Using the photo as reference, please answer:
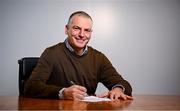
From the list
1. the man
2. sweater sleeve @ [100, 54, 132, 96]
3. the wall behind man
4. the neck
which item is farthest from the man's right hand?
the wall behind man

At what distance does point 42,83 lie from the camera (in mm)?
1967

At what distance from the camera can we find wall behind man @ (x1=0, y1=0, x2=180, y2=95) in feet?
13.0

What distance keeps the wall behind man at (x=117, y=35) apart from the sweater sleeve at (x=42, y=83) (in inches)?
70.1

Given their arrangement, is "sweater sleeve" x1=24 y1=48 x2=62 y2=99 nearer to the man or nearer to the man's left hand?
the man

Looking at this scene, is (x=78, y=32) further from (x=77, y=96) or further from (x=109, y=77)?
(x=77, y=96)

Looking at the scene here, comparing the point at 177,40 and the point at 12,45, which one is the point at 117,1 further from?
the point at 12,45

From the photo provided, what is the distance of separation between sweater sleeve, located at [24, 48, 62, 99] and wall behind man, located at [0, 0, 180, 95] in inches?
70.1

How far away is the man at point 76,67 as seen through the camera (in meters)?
2.12

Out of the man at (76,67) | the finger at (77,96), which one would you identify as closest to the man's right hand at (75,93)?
the finger at (77,96)

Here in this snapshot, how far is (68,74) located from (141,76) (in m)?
2.00

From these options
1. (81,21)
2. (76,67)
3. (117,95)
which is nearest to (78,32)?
(81,21)

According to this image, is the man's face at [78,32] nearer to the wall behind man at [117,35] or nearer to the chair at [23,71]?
the chair at [23,71]

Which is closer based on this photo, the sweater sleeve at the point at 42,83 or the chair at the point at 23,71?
the sweater sleeve at the point at 42,83

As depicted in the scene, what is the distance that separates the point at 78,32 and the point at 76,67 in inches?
11.4
